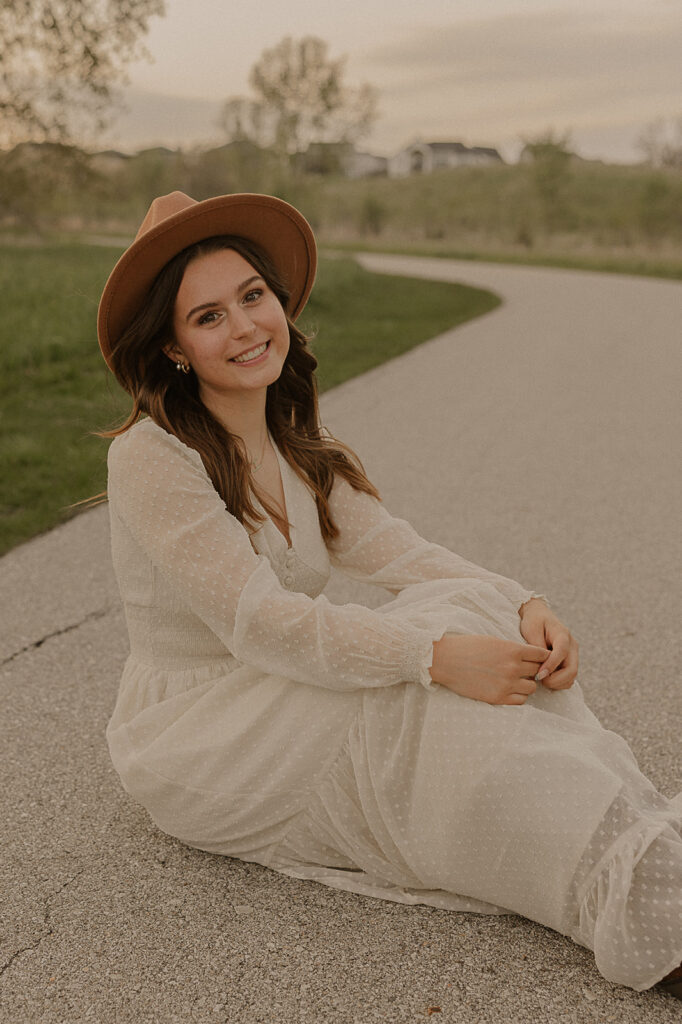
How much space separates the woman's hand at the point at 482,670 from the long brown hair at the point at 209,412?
2.01 ft

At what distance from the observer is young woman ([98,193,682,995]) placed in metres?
1.97

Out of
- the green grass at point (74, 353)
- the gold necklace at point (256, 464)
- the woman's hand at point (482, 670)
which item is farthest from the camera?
the green grass at point (74, 353)

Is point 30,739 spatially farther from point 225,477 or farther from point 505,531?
point 505,531

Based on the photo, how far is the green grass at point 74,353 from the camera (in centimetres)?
591

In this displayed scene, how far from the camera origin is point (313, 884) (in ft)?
7.78

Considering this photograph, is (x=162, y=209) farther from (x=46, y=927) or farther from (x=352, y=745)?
(x=46, y=927)

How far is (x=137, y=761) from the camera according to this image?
2402 millimetres

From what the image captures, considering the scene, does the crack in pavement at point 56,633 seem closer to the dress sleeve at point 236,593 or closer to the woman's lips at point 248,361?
the dress sleeve at point 236,593

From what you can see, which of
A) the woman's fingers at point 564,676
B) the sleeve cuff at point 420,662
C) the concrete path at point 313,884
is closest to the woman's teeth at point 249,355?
the sleeve cuff at point 420,662

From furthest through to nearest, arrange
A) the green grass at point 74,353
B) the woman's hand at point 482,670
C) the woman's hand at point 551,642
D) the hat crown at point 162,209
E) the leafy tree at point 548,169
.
Answer: the leafy tree at point 548,169 < the green grass at point 74,353 < the hat crown at point 162,209 < the woman's hand at point 551,642 < the woman's hand at point 482,670

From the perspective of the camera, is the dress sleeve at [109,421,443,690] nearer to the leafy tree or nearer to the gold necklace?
the gold necklace

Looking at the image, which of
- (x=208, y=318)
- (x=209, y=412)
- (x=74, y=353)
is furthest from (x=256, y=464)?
(x=74, y=353)

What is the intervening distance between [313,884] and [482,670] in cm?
72

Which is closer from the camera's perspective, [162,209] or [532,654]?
[532,654]
